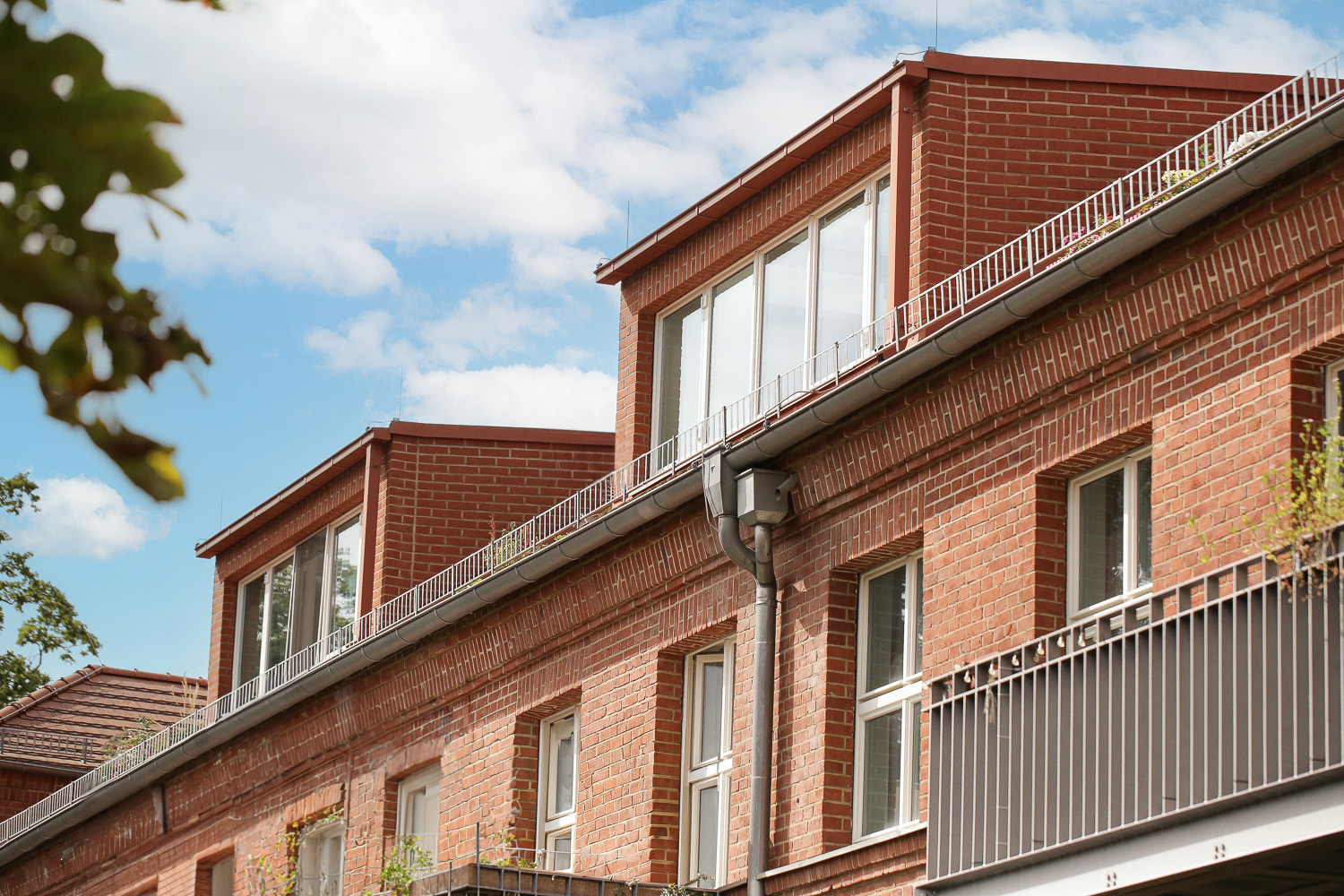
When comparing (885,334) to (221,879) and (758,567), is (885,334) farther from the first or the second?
(221,879)

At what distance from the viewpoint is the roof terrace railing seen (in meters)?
10.7

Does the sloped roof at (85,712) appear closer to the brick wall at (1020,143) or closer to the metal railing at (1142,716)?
the brick wall at (1020,143)

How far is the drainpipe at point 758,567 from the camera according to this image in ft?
40.4

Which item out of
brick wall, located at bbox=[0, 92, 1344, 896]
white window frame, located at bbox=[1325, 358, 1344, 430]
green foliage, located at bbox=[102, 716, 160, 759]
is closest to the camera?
white window frame, located at bbox=[1325, 358, 1344, 430]

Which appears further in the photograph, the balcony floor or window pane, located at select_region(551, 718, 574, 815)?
window pane, located at select_region(551, 718, 574, 815)

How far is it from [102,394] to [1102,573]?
30.8 ft

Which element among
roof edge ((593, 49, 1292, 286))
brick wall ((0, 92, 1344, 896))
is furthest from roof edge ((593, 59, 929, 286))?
→ brick wall ((0, 92, 1344, 896))

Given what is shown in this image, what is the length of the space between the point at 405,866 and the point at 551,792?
1360 mm

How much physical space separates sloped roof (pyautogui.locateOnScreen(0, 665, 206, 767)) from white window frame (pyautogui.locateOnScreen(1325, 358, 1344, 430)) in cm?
1885

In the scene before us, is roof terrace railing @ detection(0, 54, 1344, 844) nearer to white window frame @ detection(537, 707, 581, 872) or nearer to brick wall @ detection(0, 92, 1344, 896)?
brick wall @ detection(0, 92, 1344, 896)

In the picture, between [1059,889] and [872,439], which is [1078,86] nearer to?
[872,439]

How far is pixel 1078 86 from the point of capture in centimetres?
1340

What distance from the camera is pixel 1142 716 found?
873 cm

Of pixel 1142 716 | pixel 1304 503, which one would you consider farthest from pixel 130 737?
pixel 1304 503
